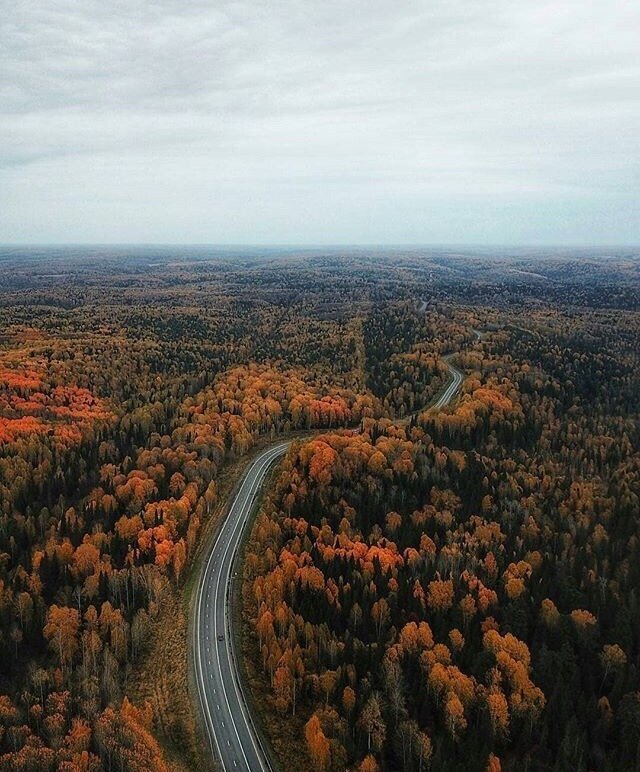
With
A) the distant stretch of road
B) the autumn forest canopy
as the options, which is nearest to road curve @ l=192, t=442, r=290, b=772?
the distant stretch of road

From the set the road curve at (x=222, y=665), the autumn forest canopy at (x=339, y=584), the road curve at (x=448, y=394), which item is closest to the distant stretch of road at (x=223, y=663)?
the road curve at (x=222, y=665)

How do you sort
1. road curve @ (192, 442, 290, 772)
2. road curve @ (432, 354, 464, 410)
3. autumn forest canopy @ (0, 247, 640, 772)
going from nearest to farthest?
road curve @ (192, 442, 290, 772), autumn forest canopy @ (0, 247, 640, 772), road curve @ (432, 354, 464, 410)

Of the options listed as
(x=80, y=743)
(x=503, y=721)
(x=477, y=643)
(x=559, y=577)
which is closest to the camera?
(x=80, y=743)

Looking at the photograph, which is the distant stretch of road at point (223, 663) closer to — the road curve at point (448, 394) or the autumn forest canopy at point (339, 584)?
the autumn forest canopy at point (339, 584)

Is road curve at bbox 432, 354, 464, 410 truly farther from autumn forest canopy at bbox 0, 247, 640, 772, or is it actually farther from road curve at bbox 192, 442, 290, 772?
road curve at bbox 192, 442, 290, 772

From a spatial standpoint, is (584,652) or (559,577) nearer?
(584,652)

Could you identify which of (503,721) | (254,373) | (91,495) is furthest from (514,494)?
(254,373)

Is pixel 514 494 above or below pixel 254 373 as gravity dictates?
below

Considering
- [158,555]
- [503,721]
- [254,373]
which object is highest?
[254,373]

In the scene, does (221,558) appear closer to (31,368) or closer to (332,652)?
(332,652)
